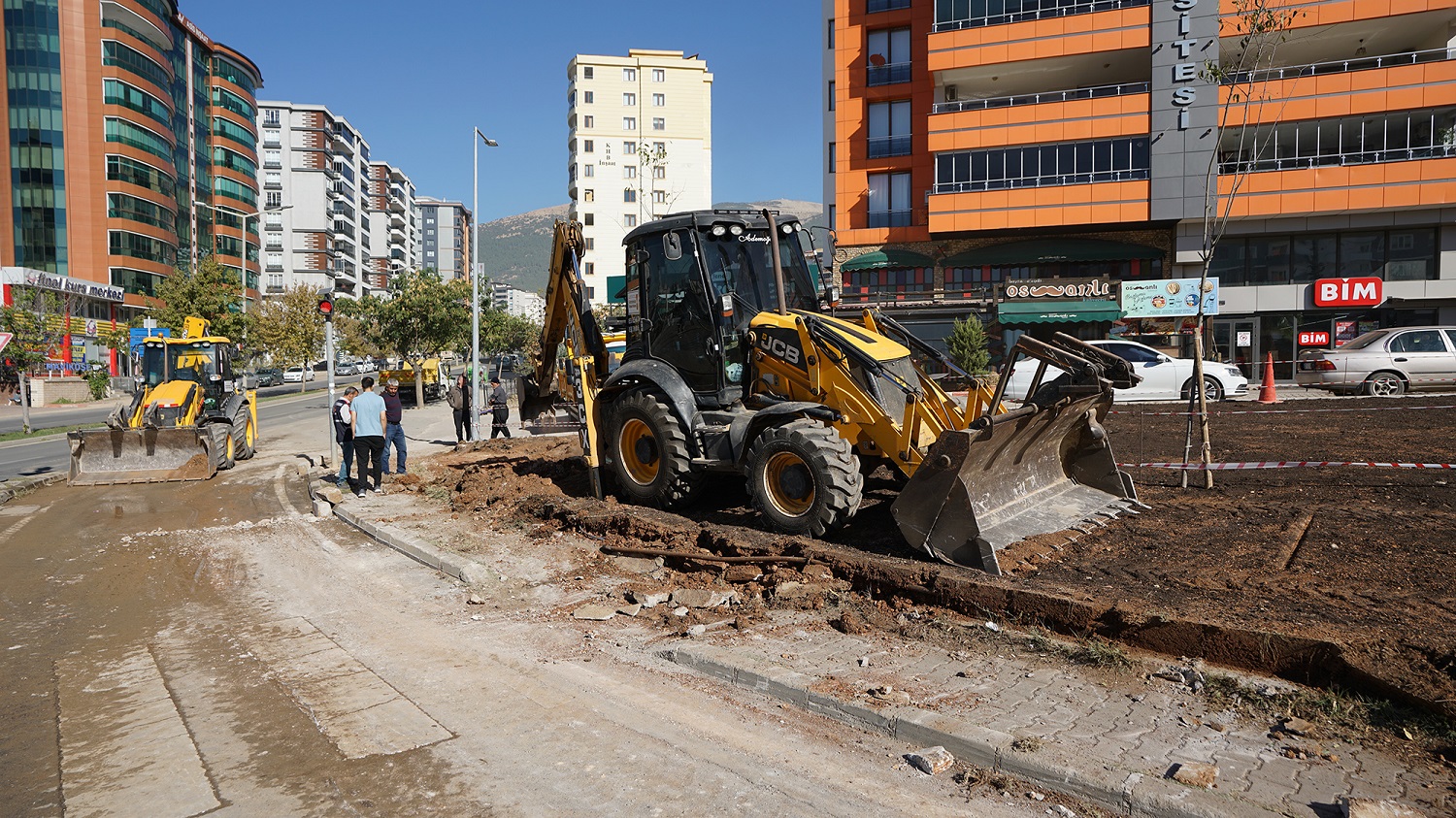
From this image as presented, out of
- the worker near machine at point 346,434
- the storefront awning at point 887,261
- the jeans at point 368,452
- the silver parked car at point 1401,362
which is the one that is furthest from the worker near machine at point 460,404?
the storefront awning at point 887,261

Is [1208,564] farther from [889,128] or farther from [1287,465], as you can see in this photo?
[889,128]

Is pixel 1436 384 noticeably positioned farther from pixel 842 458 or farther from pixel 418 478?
pixel 418 478

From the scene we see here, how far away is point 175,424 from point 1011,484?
14.8 m

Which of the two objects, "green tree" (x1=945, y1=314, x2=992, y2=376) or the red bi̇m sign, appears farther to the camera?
"green tree" (x1=945, y1=314, x2=992, y2=376)

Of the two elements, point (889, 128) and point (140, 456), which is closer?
point (140, 456)

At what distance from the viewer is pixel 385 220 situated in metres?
132

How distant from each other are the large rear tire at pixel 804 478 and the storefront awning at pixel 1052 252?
31.6 metres

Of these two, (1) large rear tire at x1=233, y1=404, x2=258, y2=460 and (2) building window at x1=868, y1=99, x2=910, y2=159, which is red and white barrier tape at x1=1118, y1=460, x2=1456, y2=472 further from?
(2) building window at x1=868, y1=99, x2=910, y2=159

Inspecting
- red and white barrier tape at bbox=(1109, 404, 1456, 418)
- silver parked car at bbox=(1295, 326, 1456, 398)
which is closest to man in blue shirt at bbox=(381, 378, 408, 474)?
red and white barrier tape at bbox=(1109, 404, 1456, 418)

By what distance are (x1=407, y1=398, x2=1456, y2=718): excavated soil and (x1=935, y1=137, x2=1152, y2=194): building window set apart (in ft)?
82.5

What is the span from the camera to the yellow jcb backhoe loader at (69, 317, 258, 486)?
48.2 feet

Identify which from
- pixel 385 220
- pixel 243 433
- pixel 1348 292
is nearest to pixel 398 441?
pixel 243 433

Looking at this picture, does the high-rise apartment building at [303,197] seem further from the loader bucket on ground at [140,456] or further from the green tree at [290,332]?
the loader bucket on ground at [140,456]

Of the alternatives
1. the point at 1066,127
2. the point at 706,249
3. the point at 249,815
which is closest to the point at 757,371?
the point at 706,249
